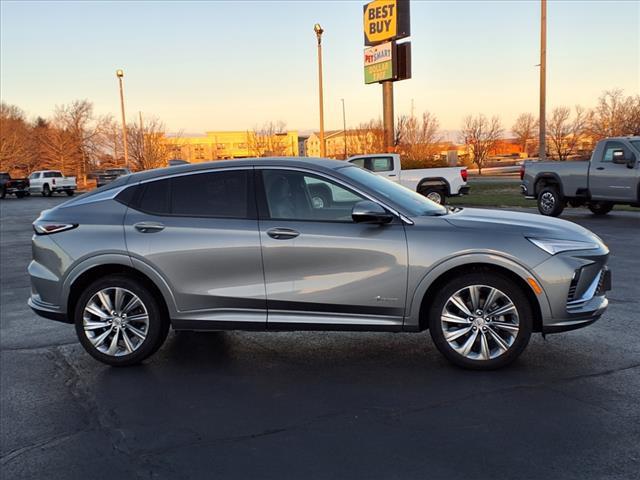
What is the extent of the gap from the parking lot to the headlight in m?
0.98

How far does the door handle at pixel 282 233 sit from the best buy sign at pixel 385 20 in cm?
2334

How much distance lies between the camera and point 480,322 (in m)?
4.66

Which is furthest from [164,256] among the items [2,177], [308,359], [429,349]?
[2,177]

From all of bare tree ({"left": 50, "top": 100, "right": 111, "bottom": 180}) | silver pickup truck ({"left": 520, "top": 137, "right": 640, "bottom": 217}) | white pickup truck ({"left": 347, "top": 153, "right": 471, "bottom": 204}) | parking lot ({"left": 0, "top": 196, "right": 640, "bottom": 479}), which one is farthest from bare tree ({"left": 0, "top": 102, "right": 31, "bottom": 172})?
parking lot ({"left": 0, "top": 196, "right": 640, "bottom": 479})

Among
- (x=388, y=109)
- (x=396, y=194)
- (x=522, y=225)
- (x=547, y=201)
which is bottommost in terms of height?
(x=547, y=201)

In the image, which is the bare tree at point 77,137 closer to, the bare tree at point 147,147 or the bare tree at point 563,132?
the bare tree at point 147,147

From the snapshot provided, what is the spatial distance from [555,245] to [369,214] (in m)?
1.48

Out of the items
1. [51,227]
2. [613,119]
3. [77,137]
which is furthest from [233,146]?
[51,227]

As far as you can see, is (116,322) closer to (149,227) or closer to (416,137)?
(149,227)

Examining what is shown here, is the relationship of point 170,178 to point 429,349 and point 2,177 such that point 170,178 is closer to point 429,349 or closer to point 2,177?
point 429,349

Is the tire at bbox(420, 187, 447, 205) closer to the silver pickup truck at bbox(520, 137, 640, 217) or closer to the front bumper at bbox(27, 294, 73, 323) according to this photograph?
the silver pickup truck at bbox(520, 137, 640, 217)

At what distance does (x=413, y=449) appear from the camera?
346 centimetres

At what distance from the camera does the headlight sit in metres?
4.56

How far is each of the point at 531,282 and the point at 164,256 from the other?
119 inches
